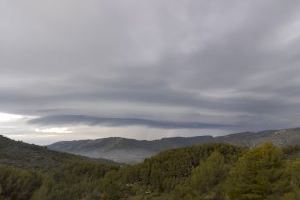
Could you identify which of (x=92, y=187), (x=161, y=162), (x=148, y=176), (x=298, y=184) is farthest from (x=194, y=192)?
(x=161, y=162)

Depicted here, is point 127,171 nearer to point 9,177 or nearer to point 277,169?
point 9,177

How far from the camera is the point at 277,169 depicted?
4762 centimetres

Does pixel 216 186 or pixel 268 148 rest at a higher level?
pixel 268 148

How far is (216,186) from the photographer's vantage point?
71125mm

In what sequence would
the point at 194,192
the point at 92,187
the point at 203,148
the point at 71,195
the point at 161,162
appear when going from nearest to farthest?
the point at 194,192
the point at 71,195
the point at 92,187
the point at 161,162
the point at 203,148

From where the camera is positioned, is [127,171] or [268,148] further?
[127,171]

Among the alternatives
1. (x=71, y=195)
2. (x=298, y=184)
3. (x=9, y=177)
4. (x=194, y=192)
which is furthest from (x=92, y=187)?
(x=298, y=184)

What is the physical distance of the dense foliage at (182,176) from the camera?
155ft

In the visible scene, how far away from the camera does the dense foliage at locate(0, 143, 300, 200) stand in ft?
155

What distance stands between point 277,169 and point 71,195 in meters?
46.8

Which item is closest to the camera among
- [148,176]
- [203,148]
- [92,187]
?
[92,187]

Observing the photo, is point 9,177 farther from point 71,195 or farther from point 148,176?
point 148,176

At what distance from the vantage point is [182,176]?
11988 cm

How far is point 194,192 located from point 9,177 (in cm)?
2935
